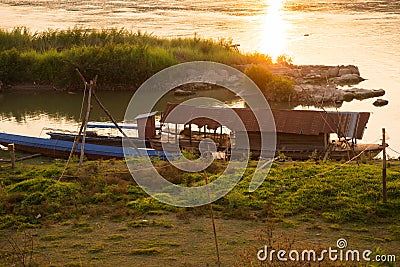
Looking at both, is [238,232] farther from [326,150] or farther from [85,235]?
[326,150]

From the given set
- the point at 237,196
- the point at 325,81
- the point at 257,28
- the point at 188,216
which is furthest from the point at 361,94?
the point at 257,28

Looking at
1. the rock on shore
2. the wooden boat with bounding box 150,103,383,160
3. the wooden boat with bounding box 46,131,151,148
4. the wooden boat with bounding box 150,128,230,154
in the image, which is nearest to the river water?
the rock on shore

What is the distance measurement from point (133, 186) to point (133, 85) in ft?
53.0

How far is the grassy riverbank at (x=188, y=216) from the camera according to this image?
298 inches

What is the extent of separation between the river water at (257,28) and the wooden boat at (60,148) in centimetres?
278

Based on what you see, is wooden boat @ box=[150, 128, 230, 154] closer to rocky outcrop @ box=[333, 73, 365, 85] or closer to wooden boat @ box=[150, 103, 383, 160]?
wooden boat @ box=[150, 103, 383, 160]

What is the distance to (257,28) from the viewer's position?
1586 inches

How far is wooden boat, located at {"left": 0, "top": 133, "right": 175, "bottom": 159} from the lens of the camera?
→ 48.9ft

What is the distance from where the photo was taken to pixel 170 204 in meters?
9.35

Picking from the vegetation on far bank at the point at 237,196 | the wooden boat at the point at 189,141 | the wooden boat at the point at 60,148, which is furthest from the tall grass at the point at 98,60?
the vegetation on far bank at the point at 237,196

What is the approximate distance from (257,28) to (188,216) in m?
32.7

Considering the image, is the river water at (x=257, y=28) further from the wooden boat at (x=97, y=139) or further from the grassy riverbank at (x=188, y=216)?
the grassy riverbank at (x=188, y=216)

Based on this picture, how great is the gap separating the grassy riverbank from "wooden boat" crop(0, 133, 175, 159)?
3.86 m

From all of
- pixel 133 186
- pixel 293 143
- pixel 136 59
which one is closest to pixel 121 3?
pixel 136 59
